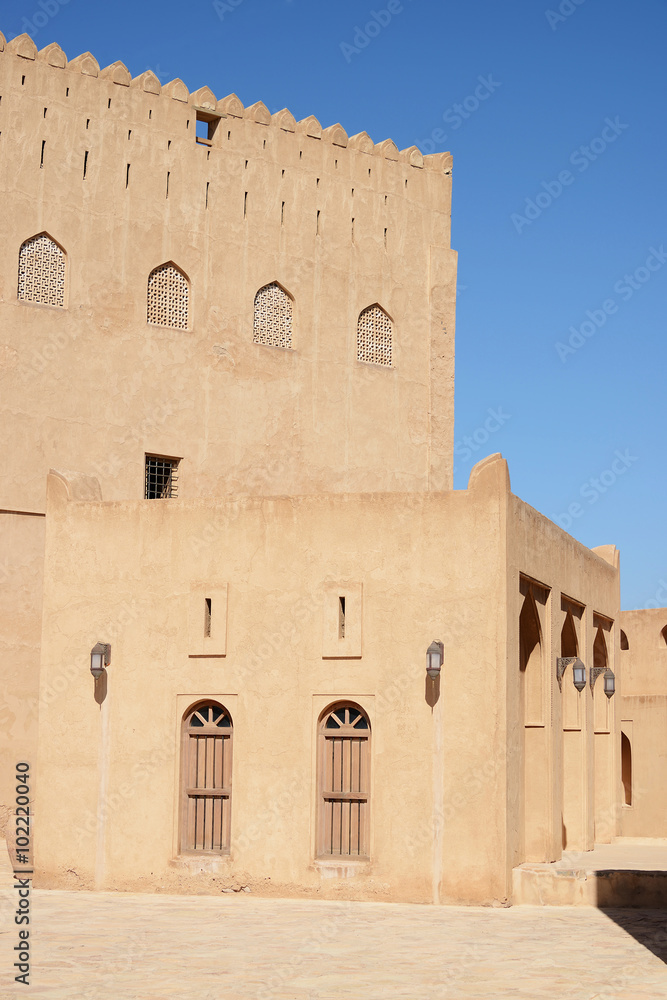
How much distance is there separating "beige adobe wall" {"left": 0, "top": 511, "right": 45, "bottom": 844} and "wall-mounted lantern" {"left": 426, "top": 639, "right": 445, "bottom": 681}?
23.4ft

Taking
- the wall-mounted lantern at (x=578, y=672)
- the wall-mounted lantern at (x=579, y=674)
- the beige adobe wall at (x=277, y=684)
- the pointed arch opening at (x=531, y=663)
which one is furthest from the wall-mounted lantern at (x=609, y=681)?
the beige adobe wall at (x=277, y=684)

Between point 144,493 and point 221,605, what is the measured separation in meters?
5.58

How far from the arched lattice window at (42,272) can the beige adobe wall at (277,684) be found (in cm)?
524

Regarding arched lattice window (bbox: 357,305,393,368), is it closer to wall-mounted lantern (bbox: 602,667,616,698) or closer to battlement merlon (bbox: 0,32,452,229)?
battlement merlon (bbox: 0,32,452,229)

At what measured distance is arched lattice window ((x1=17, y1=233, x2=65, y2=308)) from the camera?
60.6 feet

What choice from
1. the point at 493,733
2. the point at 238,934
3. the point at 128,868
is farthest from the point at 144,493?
the point at 238,934

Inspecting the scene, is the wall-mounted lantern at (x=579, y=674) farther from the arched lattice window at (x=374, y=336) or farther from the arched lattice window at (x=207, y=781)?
the arched lattice window at (x=374, y=336)

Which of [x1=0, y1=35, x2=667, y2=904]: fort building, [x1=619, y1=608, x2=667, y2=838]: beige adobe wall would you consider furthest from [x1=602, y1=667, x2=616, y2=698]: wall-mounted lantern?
[x1=619, y1=608, x2=667, y2=838]: beige adobe wall

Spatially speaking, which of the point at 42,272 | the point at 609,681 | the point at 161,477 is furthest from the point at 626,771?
the point at 42,272

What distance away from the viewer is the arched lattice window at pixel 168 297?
1947 centimetres

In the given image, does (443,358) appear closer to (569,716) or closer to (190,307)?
(190,307)

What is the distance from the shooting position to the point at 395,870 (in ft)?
42.0

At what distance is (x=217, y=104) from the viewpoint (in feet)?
66.9

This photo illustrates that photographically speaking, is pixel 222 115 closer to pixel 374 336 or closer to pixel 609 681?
pixel 374 336
